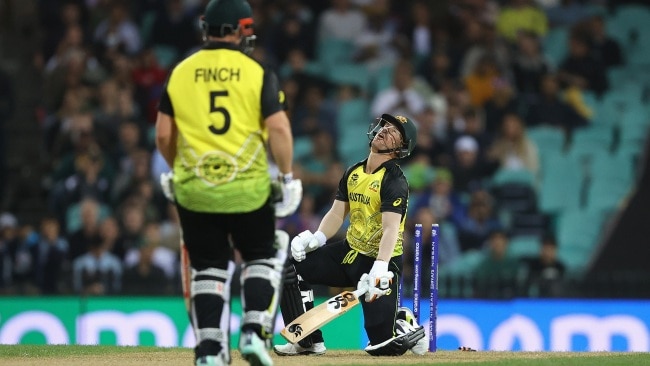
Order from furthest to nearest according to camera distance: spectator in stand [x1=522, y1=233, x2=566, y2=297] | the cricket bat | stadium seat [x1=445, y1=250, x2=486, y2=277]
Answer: stadium seat [x1=445, y1=250, x2=486, y2=277] < spectator in stand [x1=522, y1=233, x2=566, y2=297] < the cricket bat

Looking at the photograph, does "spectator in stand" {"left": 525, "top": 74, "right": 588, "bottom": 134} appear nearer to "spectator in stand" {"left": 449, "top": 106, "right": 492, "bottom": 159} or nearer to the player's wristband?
"spectator in stand" {"left": 449, "top": 106, "right": 492, "bottom": 159}

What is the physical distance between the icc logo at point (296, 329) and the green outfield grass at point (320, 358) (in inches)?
6.9

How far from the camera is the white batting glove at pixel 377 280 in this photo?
372 inches

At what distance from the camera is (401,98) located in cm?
1794

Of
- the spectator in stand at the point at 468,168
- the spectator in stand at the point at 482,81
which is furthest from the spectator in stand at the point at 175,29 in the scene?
the spectator in stand at the point at 468,168

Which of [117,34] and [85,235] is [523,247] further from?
[117,34]

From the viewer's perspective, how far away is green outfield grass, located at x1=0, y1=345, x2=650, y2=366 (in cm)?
942

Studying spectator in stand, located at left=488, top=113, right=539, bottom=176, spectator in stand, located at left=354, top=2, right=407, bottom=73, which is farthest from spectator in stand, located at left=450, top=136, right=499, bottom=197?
spectator in stand, located at left=354, top=2, right=407, bottom=73

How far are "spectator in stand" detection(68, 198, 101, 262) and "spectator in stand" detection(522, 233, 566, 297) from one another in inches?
193

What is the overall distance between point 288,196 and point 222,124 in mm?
571

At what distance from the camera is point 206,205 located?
7734 millimetres

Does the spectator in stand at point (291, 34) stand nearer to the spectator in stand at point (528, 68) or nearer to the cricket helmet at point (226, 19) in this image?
the spectator in stand at point (528, 68)

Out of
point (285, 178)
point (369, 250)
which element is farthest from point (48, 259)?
point (285, 178)

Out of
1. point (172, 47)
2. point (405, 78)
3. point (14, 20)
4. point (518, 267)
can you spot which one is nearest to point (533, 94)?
point (405, 78)
